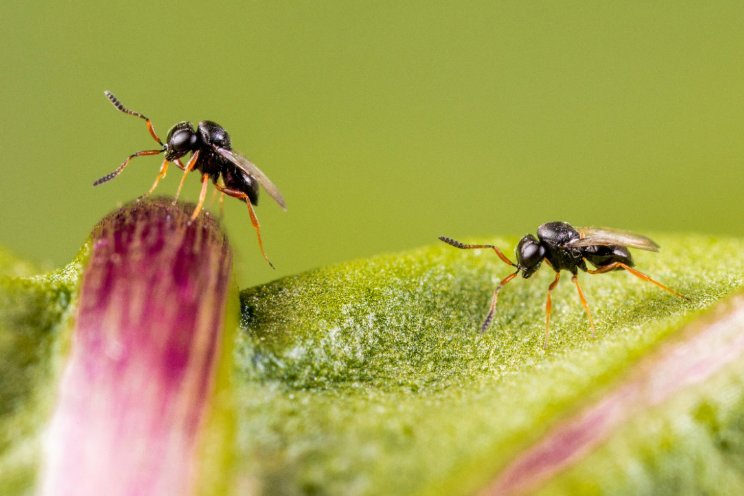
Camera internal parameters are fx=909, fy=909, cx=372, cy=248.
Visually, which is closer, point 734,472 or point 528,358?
point 734,472

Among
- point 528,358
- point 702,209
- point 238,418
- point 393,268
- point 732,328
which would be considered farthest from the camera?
point 702,209

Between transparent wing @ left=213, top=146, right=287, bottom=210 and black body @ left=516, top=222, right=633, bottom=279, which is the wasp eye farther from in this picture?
black body @ left=516, top=222, right=633, bottom=279

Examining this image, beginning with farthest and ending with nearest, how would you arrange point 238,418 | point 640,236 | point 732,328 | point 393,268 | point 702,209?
point 702,209
point 640,236
point 393,268
point 732,328
point 238,418

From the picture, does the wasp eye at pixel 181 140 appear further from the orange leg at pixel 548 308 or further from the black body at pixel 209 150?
the orange leg at pixel 548 308

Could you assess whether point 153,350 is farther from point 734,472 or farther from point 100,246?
A: point 734,472

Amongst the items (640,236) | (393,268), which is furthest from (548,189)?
(393,268)
